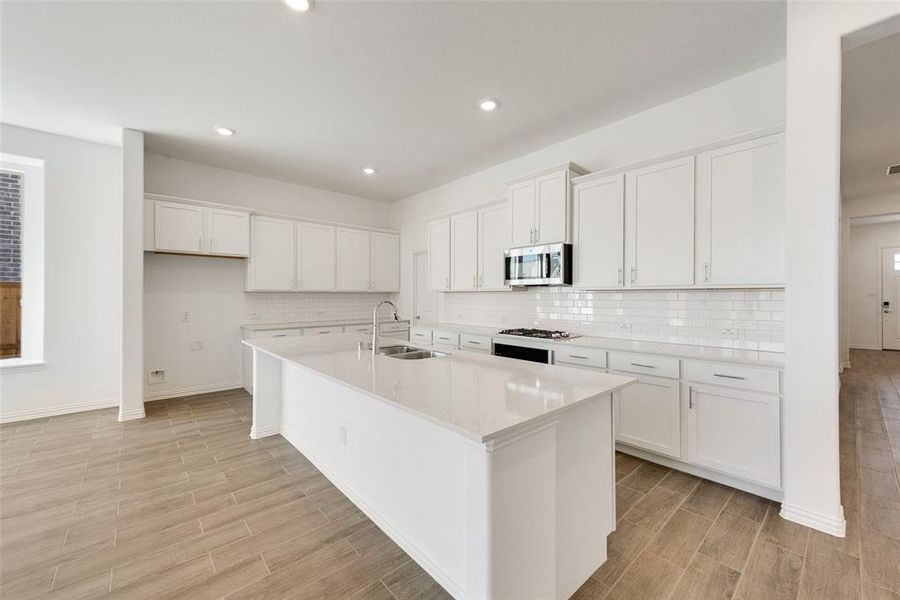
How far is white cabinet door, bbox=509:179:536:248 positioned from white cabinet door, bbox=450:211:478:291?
675mm

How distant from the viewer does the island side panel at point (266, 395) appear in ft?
11.1

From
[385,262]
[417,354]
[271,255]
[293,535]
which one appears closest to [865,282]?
[385,262]

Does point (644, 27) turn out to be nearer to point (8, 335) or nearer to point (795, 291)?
point (795, 291)

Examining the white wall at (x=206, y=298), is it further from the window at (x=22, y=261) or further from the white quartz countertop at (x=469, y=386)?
the white quartz countertop at (x=469, y=386)

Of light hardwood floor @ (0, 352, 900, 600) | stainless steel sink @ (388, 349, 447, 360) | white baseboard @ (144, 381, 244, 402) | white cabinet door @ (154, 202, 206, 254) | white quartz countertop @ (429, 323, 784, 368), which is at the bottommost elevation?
light hardwood floor @ (0, 352, 900, 600)

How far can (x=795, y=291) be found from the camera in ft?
6.95

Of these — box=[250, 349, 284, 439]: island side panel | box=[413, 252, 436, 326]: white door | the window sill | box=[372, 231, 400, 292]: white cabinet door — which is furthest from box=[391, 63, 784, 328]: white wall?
the window sill

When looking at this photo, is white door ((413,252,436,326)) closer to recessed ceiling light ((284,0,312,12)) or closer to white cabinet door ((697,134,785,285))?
white cabinet door ((697,134,785,285))

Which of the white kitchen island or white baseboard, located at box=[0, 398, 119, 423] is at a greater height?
the white kitchen island

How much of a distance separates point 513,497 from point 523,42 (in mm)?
2595

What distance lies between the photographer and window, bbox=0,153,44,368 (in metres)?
3.87

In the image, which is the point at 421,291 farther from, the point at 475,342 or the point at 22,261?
the point at 22,261

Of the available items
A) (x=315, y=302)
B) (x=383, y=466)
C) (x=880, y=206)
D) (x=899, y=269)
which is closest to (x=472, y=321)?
(x=315, y=302)

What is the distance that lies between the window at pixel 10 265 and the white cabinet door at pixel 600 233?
18.6 feet
